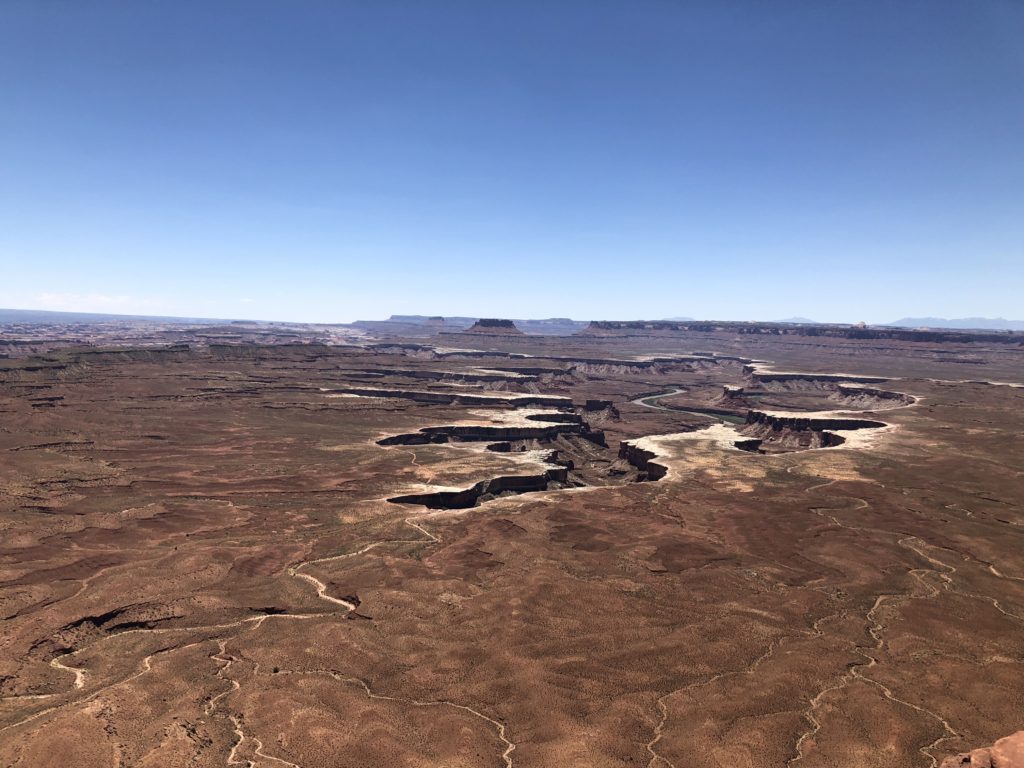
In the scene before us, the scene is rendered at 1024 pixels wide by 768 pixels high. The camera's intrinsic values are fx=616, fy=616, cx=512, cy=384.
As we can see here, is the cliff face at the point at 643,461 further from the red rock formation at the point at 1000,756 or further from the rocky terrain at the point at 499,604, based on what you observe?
the red rock formation at the point at 1000,756

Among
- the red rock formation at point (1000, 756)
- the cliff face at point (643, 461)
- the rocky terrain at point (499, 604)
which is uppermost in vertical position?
the red rock formation at point (1000, 756)

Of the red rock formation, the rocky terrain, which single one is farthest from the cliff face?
the red rock formation

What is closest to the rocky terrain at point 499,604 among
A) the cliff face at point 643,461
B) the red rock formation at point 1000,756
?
the red rock formation at point 1000,756

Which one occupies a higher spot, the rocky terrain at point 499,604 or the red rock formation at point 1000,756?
the red rock formation at point 1000,756

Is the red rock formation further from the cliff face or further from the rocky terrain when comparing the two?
the cliff face

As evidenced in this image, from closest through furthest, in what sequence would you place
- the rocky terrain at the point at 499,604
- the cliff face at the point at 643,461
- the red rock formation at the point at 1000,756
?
the red rock formation at the point at 1000,756 → the rocky terrain at the point at 499,604 → the cliff face at the point at 643,461

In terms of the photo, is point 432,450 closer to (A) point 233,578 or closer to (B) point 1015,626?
(A) point 233,578

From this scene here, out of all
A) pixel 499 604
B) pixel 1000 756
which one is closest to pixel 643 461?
pixel 499 604
